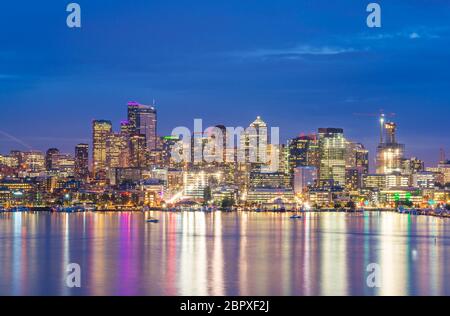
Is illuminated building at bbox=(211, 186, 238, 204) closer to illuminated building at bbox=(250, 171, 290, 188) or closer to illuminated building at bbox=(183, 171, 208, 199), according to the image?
illuminated building at bbox=(183, 171, 208, 199)

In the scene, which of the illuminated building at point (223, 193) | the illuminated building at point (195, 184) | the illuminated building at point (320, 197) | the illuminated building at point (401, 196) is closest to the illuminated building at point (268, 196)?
the illuminated building at point (223, 193)

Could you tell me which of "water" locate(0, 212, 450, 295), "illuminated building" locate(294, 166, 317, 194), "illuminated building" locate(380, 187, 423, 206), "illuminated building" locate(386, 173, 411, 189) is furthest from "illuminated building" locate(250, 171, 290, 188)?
"water" locate(0, 212, 450, 295)

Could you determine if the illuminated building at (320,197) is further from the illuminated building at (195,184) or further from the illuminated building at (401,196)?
the illuminated building at (195,184)

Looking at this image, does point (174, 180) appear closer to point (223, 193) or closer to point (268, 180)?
point (223, 193)

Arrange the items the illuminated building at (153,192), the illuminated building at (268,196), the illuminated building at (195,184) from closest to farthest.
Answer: the illuminated building at (153,192) < the illuminated building at (268,196) < the illuminated building at (195,184)

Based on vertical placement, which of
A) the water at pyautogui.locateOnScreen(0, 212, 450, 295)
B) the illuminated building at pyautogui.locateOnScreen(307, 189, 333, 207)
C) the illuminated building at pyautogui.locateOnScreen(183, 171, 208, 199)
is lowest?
the water at pyautogui.locateOnScreen(0, 212, 450, 295)
